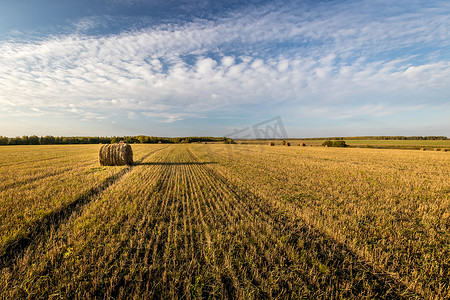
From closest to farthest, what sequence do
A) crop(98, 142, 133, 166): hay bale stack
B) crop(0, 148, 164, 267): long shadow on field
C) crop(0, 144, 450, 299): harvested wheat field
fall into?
crop(0, 144, 450, 299): harvested wheat field < crop(0, 148, 164, 267): long shadow on field < crop(98, 142, 133, 166): hay bale stack

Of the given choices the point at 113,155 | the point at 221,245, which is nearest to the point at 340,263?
the point at 221,245

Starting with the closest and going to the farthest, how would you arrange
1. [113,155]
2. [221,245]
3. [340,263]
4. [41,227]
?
[340,263]
[221,245]
[41,227]
[113,155]

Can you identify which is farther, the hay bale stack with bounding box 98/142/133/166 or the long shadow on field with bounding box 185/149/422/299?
the hay bale stack with bounding box 98/142/133/166

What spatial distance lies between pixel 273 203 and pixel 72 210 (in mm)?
6438

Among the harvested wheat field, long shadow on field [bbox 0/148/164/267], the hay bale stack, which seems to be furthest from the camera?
the hay bale stack

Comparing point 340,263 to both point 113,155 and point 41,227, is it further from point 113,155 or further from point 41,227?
point 113,155

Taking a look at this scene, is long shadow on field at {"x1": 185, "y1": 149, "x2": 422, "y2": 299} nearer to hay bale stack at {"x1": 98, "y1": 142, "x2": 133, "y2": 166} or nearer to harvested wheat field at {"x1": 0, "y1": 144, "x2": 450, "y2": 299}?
harvested wheat field at {"x1": 0, "y1": 144, "x2": 450, "y2": 299}

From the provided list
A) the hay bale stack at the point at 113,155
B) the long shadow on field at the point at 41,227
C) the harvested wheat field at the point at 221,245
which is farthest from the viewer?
the hay bale stack at the point at 113,155

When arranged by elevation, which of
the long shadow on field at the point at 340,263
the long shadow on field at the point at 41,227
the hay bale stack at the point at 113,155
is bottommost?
the long shadow on field at the point at 340,263

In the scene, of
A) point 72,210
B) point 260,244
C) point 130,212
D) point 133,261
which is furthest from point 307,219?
point 72,210

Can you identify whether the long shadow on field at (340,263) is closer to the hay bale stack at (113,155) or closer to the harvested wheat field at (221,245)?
the harvested wheat field at (221,245)

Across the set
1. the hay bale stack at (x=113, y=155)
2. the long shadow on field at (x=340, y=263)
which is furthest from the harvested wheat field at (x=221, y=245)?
the hay bale stack at (x=113, y=155)

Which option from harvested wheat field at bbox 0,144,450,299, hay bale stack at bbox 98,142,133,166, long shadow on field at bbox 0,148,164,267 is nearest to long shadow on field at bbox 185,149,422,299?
harvested wheat field at bbox 0,144,450,299

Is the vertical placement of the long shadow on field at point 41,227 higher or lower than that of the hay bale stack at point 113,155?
lower
